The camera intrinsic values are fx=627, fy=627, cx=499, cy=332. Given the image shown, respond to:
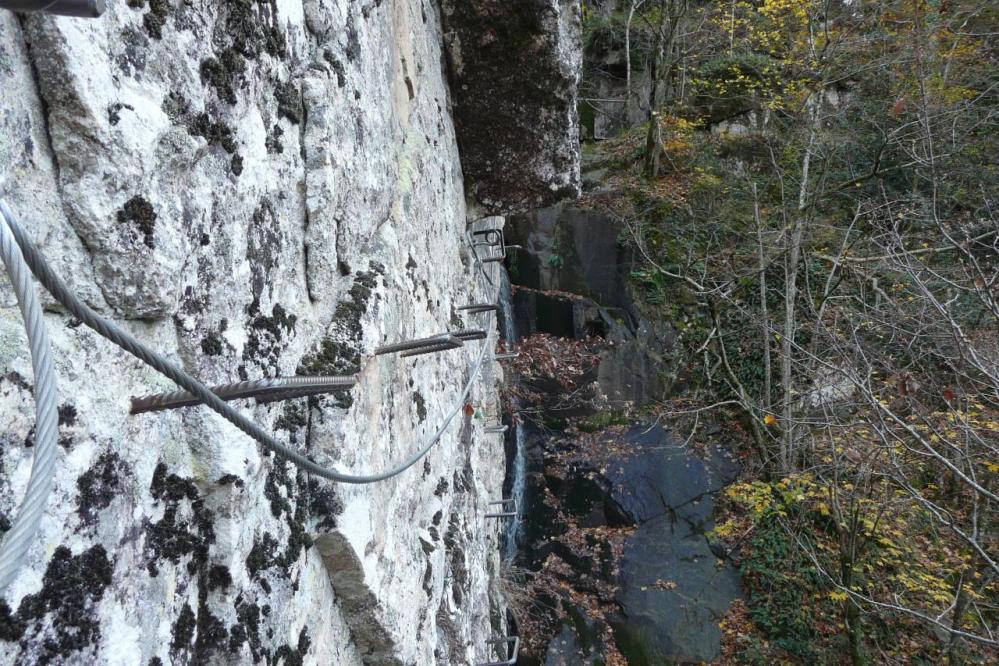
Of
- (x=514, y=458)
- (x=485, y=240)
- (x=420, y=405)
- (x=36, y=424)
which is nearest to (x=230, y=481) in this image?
(x=36, y=424)

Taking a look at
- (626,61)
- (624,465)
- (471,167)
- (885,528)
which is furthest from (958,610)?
(626,61)

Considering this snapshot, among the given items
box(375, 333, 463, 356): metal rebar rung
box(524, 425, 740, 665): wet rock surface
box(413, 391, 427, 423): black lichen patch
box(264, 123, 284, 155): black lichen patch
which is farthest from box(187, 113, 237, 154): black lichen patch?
box(524, 425, 740, 665): wet rock surface

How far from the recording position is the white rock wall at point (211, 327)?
34.4 inches

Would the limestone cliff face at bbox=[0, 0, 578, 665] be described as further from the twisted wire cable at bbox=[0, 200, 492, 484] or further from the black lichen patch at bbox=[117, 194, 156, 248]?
the twisted wire cable at bbox=[0, 200, 492, 484]

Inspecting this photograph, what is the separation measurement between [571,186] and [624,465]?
5.63 m

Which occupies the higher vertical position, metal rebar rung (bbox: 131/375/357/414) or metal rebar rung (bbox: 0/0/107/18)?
metal rebar rung (bbox: 0/0/107/18)

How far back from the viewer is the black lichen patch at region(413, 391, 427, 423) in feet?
8.30

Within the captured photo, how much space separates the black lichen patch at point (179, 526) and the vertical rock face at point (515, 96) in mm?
3425

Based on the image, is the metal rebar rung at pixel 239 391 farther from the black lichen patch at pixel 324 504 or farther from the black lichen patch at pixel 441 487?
the black lichen patch at pixel 441 487

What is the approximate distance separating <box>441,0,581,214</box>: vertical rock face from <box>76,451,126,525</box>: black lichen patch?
11.5 feet

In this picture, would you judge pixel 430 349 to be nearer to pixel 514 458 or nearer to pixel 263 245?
pixel 263 245

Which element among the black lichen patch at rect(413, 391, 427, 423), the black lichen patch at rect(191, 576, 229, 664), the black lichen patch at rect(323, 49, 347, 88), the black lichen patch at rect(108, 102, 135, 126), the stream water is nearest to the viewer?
the black lichen patch at rect(108, 102, 135, 126)

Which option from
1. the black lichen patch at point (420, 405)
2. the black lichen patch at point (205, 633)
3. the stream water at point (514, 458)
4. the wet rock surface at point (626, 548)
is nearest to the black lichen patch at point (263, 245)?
the black lichen patch at point (205, 633)

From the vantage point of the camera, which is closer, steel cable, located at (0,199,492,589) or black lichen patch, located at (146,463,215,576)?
steel cable, located at (0,199,492,589)
